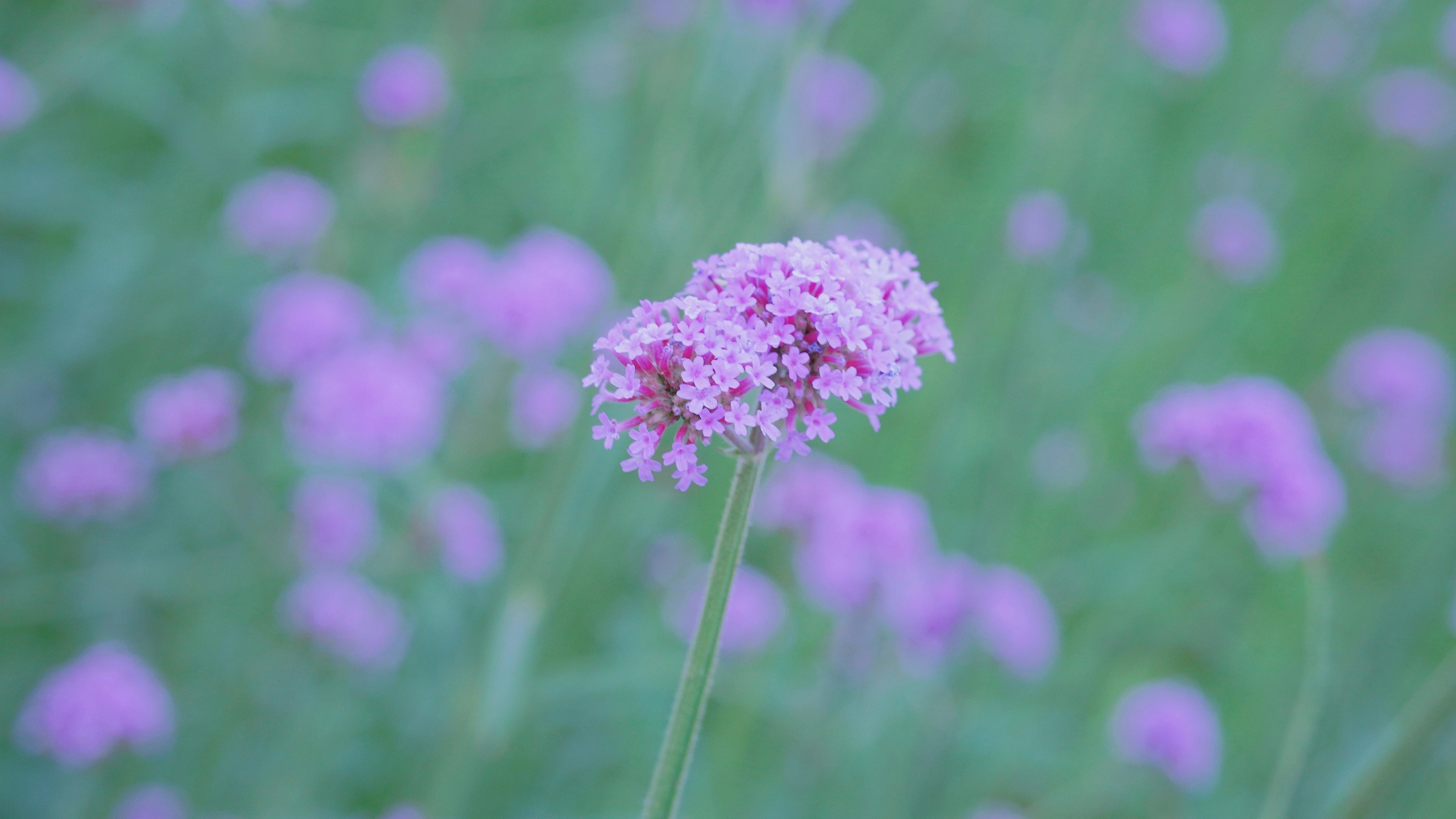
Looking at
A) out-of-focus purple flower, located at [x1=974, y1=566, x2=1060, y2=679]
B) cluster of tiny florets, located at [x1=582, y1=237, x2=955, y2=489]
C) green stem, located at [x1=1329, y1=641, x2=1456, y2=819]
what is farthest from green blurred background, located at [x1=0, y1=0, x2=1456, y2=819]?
cluster of tiny florets, located at [x1=582, y1=237, x2=955, y2=489]

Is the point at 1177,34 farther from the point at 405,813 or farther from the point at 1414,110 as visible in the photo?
the point at 405,813

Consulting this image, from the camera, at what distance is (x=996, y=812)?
197 cm

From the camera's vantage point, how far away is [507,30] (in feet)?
10.8

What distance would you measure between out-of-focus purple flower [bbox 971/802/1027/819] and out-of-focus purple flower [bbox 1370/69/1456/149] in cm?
303

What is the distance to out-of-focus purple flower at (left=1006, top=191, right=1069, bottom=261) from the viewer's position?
7.73 feet

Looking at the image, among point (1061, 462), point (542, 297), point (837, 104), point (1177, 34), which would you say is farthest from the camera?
point (1177, 34)

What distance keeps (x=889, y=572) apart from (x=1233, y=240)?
71.5 inches

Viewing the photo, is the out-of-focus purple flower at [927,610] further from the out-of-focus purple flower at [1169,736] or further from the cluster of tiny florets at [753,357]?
the cluster of tiny florets at [753,357]

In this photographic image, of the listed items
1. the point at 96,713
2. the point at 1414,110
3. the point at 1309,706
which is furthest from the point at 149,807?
the point at 1414,110

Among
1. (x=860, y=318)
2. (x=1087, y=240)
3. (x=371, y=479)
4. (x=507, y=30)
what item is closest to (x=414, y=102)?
(x=371, y=479)

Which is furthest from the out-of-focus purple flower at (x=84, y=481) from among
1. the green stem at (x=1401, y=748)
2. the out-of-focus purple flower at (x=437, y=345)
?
the green stem at (x=1401, y=748)

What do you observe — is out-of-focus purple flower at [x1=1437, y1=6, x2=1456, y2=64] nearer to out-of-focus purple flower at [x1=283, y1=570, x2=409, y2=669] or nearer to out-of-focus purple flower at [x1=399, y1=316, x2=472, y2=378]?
out-of-focus purple flower at [x1=399, y1=316, x2=472, y2=378]

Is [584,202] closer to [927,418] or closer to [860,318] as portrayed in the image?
[927,418]

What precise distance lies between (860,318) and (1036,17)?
3.62 metres
